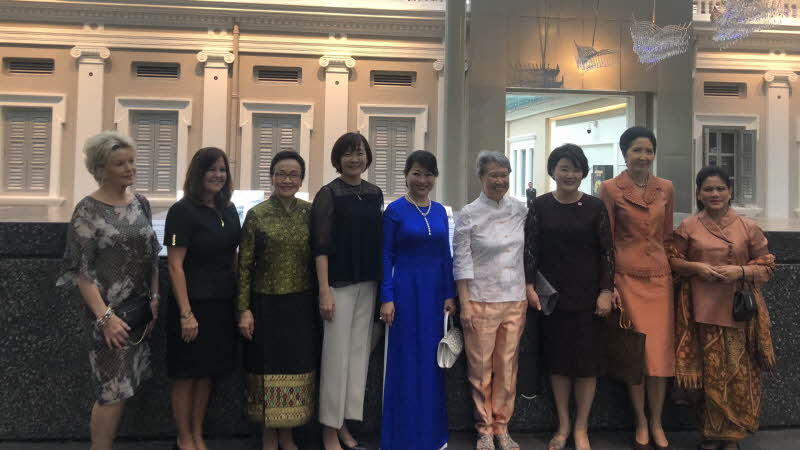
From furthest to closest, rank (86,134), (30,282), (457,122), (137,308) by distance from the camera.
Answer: (86,134) → (457,122) → (30,282) → (137,308)

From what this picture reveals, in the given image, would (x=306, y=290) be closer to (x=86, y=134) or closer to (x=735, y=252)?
(x=735, y=252)

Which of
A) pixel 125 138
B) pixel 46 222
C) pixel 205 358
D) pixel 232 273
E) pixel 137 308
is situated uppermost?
pixel 125 138

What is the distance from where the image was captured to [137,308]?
2.53 metres

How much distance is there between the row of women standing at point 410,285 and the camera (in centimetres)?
260

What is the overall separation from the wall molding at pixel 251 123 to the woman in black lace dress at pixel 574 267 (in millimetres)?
9070

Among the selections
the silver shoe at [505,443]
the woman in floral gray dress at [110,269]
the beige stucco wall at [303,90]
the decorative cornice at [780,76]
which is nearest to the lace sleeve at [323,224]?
the woman in floral gray dress at [110,269]

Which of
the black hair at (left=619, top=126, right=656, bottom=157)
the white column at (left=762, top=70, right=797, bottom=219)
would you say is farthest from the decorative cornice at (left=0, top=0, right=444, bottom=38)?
the black hair at (left=619, top=126, right=656, bottom=157)

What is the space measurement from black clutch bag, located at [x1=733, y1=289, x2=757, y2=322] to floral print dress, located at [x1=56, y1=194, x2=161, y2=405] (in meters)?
2.91

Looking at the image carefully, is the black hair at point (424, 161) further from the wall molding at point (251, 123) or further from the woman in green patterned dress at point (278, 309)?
the wall molding at point (251, 123)

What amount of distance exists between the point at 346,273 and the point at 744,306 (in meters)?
2.00

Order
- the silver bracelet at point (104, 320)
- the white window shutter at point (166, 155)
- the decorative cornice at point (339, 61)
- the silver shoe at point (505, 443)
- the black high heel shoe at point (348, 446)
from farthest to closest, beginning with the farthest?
the decorative cornice at point (339, 61) → the white window shutter at point (166, 155) → the black high heel shoe at point (348, 446) → the silver shoe at point (505, 443) → the silver bracelet at point (104, 320)

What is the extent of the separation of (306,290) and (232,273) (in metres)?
0.37

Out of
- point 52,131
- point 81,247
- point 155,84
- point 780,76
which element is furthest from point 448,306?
point 780,76

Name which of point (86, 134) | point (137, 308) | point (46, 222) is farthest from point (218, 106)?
point (137, 308)
